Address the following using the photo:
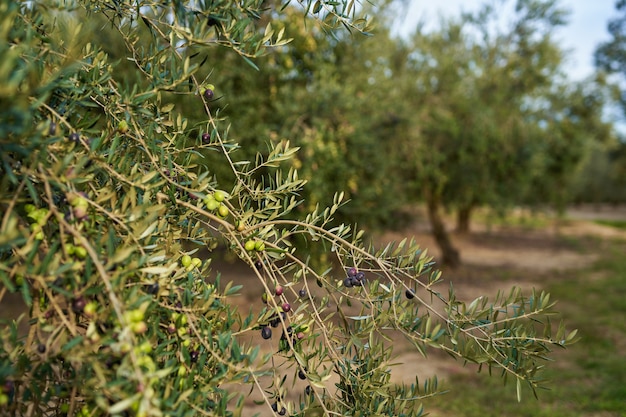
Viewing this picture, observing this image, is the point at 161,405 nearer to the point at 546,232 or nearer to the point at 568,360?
the point at 568,360

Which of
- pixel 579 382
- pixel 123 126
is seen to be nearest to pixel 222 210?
pixel 123 126

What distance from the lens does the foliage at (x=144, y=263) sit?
3.92ft

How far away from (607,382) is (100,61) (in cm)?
700

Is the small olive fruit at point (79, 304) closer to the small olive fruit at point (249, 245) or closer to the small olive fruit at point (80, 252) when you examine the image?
the small olive fruit at point (80, 252)

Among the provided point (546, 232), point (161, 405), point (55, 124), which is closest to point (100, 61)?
point (55, 124)

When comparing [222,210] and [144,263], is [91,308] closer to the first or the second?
[144,263]

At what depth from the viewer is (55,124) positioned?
1.35 metres

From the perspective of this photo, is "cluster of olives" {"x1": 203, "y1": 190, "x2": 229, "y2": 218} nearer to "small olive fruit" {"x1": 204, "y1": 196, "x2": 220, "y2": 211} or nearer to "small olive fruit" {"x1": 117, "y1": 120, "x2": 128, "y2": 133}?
"small olive fruit" {"x1": 204, "y1": 196, "x2": 220, "y2": 211}

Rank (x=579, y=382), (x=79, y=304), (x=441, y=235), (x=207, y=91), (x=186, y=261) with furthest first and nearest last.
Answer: (x=441, y=235) < (x=579, y=382) < (x=207, y=91) < (x=186, y=261) < (x=79, y=304)

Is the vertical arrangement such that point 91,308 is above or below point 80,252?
below

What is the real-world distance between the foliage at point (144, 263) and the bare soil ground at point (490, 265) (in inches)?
126

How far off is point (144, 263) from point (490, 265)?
16.7 m

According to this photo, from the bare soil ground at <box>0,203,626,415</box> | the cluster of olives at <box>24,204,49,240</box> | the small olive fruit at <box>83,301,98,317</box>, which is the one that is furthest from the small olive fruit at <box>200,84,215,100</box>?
the bare soil ground at <box>0,203,626,415</box>

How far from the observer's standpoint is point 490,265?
54.7 ft
